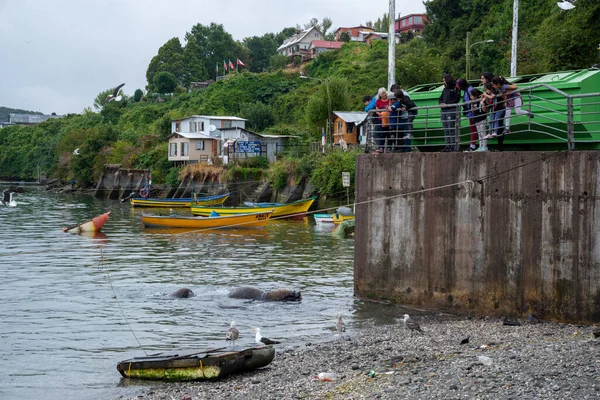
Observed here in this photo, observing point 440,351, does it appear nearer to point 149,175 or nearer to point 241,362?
point 241,362

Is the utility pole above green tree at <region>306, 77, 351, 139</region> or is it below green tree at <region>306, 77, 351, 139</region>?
below

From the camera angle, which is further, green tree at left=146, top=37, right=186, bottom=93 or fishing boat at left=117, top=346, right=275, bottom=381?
green tree at left=146, top=37, right=186, bottom=93

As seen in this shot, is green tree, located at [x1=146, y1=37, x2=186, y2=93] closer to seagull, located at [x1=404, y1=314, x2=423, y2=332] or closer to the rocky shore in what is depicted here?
seagull, located at [x1=404, y1=314, x2=423, y2=332]

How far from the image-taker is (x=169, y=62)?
15750 centimetres

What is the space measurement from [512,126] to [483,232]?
283 cm

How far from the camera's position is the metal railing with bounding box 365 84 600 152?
15492 millimetres

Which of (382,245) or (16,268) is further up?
(382,245)

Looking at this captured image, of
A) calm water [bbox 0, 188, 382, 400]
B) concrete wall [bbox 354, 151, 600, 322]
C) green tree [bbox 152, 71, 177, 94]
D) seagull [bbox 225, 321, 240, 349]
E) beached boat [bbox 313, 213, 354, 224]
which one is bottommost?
calm water [bbox 0, 188, 382, 400]

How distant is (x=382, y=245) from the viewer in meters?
17.7

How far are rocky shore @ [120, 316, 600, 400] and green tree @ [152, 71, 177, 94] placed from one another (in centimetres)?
13368

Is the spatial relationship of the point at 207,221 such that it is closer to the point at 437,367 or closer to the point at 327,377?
the point at 327,377

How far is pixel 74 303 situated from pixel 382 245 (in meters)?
9.17

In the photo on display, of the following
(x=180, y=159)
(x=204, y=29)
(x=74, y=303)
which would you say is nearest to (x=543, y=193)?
(x=74, y=303)

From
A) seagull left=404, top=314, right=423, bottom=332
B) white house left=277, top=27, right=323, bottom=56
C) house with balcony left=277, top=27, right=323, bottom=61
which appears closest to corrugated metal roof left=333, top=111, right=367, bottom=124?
seagull left=404, top=314, right=423, bottom=332
